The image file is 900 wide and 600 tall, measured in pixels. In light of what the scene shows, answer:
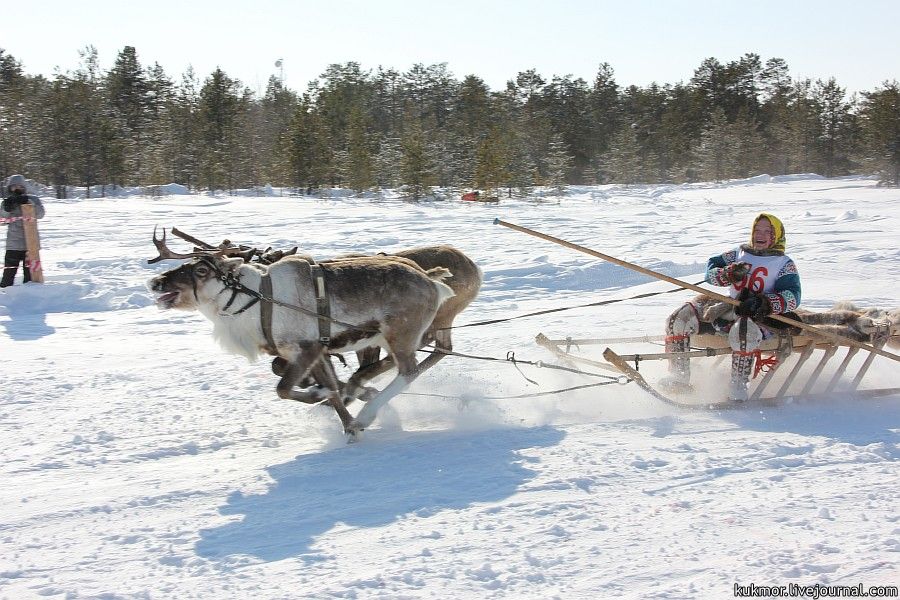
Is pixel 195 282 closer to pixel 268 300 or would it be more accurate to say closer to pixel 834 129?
pixel 268 300

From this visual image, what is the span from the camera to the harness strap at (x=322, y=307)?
5.96 metres

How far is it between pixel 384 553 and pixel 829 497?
7.87 ft

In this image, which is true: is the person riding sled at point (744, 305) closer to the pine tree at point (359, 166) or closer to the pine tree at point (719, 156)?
the pine tree at point (359, 166)

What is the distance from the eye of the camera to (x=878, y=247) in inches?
560

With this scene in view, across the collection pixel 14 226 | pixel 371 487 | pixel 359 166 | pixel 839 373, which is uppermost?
pixel 359 166

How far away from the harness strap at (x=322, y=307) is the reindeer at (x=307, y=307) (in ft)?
0.03

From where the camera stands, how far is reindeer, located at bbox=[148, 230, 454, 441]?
5.89 metres

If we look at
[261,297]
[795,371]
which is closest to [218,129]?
[261,297]

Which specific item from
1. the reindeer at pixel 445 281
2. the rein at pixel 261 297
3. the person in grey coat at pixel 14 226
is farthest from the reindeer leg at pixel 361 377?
the person in grey coat at pixel 14 226

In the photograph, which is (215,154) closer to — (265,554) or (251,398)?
(251,398)

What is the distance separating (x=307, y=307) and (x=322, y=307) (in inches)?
4.5

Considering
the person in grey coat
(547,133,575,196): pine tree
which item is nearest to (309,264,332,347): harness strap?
the person in grey coat

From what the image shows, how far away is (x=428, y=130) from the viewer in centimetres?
4459

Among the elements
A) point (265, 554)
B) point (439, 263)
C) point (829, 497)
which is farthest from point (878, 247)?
point (265, 554)
